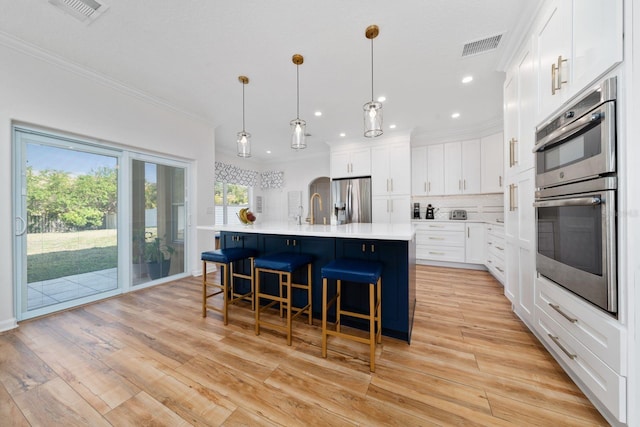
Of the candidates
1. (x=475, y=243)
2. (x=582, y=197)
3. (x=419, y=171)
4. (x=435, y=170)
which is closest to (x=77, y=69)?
(x=582, y=197)

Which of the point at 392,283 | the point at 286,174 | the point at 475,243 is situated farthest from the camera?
the point at 286,174

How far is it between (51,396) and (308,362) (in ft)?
5.02

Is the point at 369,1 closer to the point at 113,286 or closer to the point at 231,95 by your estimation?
the point at 231,95

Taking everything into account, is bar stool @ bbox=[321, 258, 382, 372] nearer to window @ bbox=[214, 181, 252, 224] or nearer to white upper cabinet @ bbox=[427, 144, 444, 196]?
white upper cabinet @ bbox=[427, 144, 444, 196]

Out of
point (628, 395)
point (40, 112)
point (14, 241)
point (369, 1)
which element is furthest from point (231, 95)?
point (628, 395)

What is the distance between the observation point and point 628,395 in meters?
1.01

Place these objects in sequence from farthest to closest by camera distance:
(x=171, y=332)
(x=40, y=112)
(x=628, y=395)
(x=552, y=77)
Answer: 1. (x=40, y=112)
2. (x=171, y=332)
3. (x=552, y=77)
4. (x=628, y=395)

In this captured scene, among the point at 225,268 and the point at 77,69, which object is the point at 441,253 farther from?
the point at 77,69

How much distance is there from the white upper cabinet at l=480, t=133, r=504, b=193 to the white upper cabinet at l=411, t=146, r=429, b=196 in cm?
97

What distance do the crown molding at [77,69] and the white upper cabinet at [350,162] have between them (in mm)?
2967

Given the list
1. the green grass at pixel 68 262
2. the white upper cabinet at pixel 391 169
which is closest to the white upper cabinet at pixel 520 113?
the white upper cabinet at pixel 391 169

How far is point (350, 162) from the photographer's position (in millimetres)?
5000

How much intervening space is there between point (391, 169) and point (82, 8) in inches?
174

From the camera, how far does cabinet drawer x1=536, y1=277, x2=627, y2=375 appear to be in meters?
1.04
